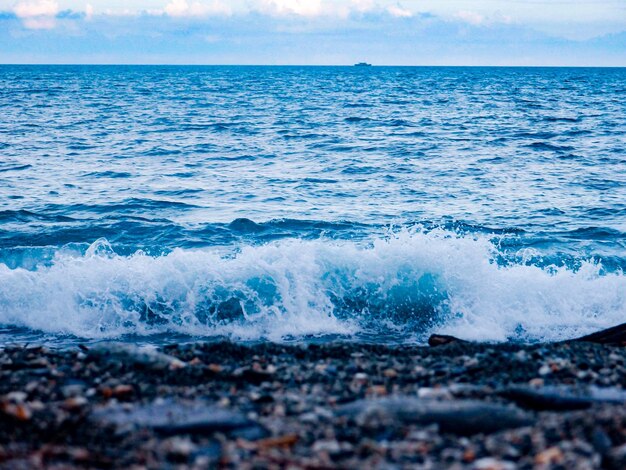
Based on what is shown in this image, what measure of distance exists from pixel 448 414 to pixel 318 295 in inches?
243

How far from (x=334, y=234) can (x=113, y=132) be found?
691 inches

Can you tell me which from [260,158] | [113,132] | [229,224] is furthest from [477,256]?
[113,132]

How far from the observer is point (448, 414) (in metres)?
4.28

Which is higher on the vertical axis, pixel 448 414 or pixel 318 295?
pixel 448 414

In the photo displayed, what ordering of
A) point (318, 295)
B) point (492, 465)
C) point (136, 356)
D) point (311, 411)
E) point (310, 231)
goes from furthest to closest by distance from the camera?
1. point (310, 231)
2. point (318, 295)
3. point (136, 356)
4. point (311, 411)
5. point (492, 465)

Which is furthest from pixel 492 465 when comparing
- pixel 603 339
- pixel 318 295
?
pixel 318 295

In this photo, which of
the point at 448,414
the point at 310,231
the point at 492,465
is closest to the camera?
the point at 492,465

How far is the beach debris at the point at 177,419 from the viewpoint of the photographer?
4.18 m

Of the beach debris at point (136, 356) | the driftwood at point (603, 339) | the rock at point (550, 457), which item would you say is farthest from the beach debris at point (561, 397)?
the beach debris at point (136, 356)

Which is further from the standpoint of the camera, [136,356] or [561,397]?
[136,356]

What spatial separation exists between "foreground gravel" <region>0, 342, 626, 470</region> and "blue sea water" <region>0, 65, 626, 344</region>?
3.26 m

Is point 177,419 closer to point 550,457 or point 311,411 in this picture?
point 311,411

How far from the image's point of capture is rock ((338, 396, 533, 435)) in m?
4.18

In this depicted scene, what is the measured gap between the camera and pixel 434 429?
414 cm
